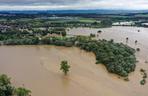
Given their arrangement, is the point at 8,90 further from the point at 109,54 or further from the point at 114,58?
the point at 109,54

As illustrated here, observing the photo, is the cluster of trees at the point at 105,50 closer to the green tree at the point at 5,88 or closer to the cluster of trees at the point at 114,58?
the cluster of trees at the point at 114,58

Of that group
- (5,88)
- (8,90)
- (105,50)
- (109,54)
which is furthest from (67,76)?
(105,50)

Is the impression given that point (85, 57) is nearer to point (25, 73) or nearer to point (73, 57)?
point (73, 57)

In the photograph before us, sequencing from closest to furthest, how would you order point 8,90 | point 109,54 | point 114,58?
point 8,90, point 114,58, point 109,54

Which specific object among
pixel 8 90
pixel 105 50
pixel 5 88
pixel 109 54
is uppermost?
pixel 5 88

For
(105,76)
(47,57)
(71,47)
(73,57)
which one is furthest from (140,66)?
(71,47)

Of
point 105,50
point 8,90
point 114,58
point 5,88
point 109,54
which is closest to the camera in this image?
point 5,88

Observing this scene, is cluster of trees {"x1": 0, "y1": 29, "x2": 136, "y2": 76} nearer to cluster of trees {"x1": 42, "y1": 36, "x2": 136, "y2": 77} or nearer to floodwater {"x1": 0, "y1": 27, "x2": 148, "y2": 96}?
cluster of trees {"x1": 42, "y1": 36, "x2": 136, "y2": 77}

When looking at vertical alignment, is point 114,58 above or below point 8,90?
below

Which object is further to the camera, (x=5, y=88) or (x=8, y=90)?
(x=8, y=90)

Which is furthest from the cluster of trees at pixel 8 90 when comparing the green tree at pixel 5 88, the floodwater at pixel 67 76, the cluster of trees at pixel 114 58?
the cluster of trees at pixel 114 58
